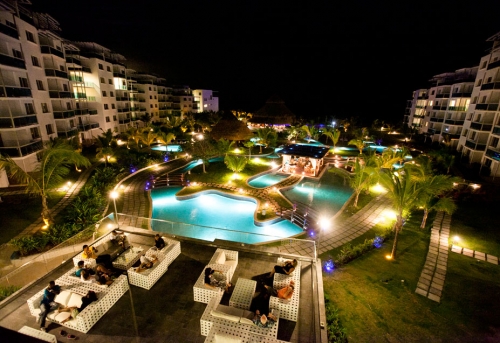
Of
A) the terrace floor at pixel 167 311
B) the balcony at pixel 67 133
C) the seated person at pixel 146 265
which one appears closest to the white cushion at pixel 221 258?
the terrace floor at pixel 167 311

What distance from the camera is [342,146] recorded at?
4722 centimetres

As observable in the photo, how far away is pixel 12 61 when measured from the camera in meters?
23.8

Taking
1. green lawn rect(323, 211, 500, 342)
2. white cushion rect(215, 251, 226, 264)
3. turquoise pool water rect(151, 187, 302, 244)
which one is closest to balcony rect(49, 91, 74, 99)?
turquoise pool water rect(151, 187, 302, 244)

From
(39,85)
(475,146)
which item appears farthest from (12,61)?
(475,146)

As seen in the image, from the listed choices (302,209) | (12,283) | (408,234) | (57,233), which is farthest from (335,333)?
(57,233)

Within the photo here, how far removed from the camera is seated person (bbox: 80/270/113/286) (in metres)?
8.73

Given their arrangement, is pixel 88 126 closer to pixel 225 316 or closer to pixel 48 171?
pixel 48 171

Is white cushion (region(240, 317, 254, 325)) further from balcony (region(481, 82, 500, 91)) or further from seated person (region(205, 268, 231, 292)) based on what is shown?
balcony (region(481, 82, 500, 91))

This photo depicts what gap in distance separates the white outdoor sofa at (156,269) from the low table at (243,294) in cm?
324

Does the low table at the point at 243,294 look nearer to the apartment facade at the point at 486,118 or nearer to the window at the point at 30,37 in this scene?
the apartment facade at the point at 486,118

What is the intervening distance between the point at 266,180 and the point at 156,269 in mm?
19873

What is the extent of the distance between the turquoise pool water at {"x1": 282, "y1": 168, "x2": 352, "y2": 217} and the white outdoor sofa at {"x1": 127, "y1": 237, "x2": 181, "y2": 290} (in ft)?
42.3

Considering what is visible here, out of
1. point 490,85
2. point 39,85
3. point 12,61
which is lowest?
point 39,85

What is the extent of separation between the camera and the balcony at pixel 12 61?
22.6 metres
